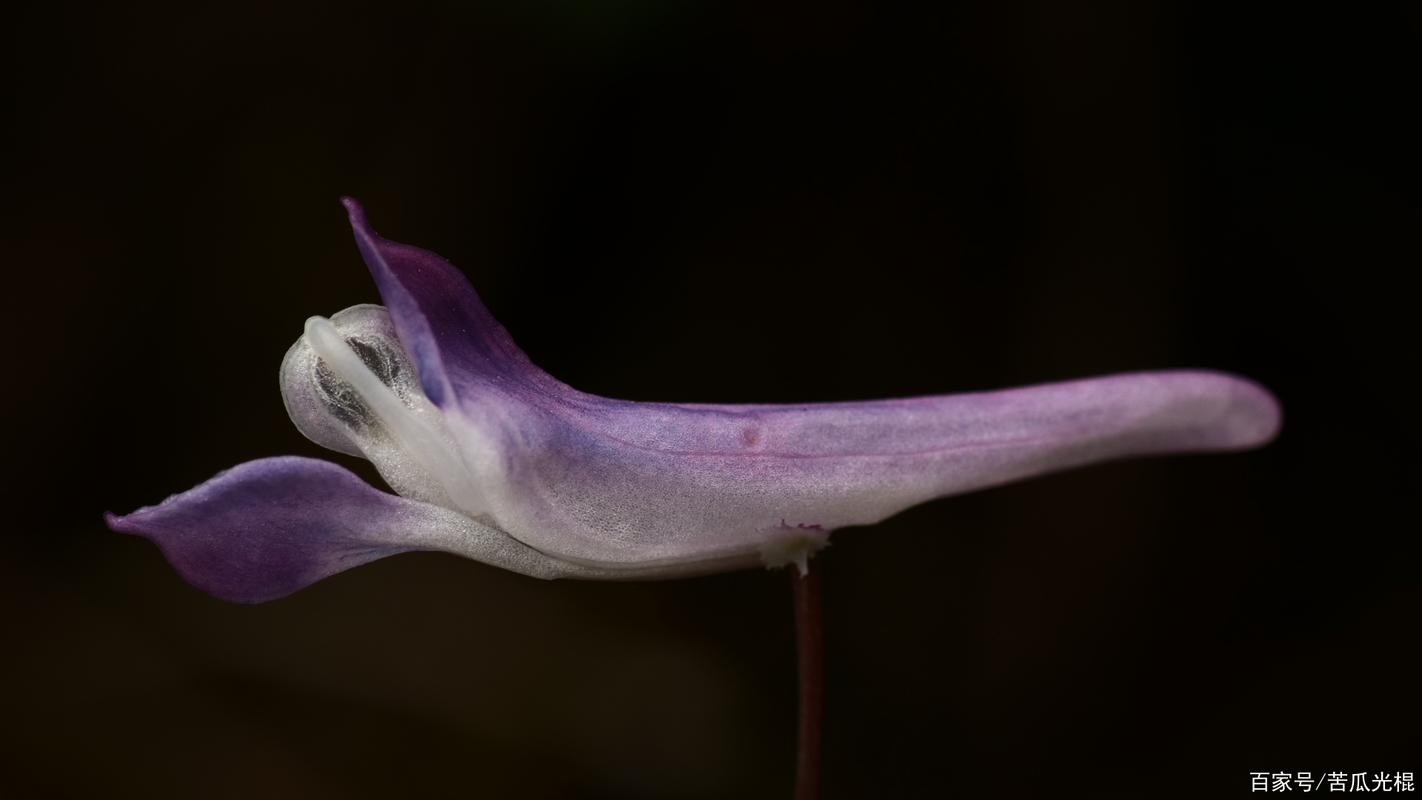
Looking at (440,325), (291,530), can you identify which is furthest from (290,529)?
(440,325)

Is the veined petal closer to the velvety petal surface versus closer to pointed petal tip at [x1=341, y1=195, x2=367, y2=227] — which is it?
the velvety petal surface

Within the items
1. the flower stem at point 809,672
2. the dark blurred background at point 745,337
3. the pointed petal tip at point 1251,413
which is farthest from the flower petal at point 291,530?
the dark blurred background at point 745,337

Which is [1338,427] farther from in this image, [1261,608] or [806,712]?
[806,712]

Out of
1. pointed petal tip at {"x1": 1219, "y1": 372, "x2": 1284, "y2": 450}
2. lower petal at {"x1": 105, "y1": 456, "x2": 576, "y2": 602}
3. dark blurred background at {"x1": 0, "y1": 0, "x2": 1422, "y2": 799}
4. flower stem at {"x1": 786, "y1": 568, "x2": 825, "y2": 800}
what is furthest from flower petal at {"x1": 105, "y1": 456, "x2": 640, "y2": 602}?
dark blurred background at {"x1": 0, "y1": 0, "x2": 1422, "y2": 799}

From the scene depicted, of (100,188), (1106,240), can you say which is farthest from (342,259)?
(1106,240)

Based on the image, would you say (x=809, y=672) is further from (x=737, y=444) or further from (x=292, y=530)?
(x=292, y=530)

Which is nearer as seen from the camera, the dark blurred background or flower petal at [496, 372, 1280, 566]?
flower petal at [496, 372, 1280, 566]
